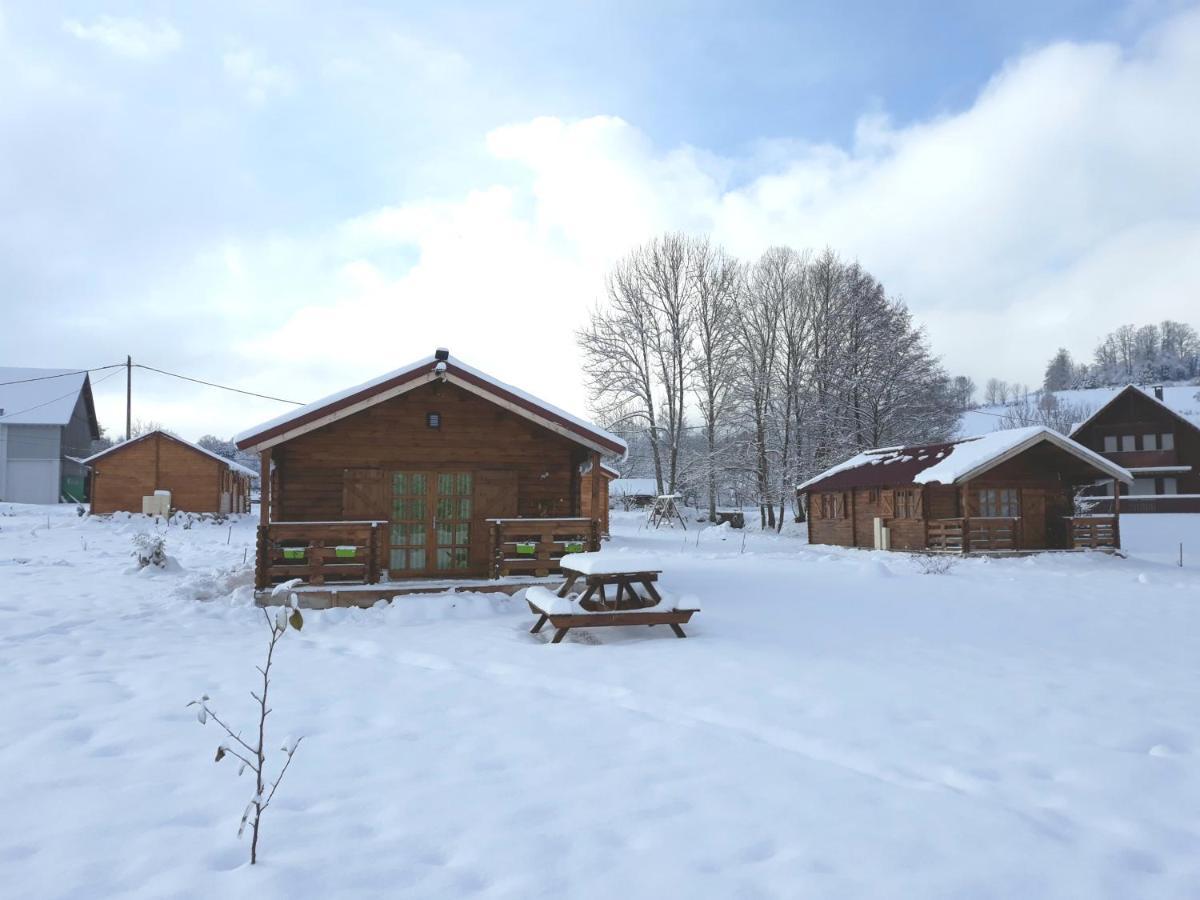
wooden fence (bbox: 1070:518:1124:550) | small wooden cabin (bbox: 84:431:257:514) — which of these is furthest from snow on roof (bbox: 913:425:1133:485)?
small wooden cabin (bbox: 84:431:257:514)

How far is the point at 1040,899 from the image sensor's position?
124 inches

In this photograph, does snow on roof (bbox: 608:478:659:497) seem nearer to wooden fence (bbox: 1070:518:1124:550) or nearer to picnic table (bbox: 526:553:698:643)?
wooden fence (bbox: 1070:518:1124:550)

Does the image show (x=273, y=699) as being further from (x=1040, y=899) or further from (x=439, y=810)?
(x=1040, y=899)

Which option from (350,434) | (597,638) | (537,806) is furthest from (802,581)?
(537,806)

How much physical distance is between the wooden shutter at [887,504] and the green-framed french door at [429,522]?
15.3 m

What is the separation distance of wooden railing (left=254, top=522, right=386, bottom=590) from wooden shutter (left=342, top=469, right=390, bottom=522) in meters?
0.63

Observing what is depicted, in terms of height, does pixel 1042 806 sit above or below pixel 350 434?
below

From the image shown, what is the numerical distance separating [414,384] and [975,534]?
16873 mm

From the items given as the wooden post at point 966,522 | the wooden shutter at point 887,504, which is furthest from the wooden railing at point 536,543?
the wooden shutter at point 887,504

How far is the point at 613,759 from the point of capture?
4648 mm

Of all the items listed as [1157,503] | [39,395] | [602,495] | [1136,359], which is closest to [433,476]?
[602,495]

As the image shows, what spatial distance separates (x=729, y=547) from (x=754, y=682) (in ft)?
57.1

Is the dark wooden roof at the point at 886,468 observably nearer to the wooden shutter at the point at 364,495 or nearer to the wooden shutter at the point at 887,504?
the wooden shutter at the point at 887,504

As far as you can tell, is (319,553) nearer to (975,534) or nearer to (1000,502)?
(975,534)
